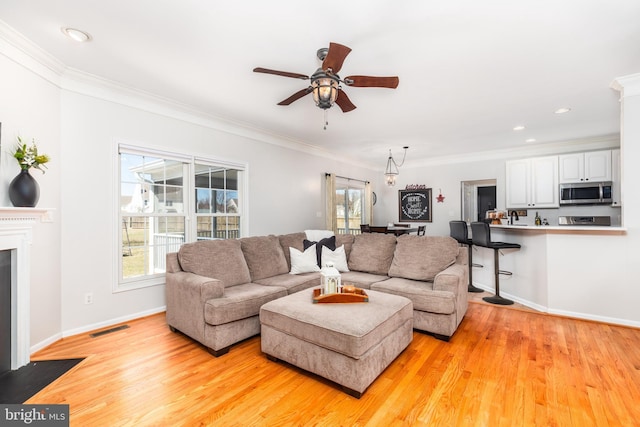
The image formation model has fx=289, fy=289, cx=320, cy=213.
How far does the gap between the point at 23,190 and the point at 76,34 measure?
1.30 metres

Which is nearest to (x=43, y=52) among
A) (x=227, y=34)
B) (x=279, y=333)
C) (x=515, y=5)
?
(x=227, y=34)

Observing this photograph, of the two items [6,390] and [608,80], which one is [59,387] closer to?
[6,390]

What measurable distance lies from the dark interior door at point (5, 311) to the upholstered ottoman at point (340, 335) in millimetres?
1907

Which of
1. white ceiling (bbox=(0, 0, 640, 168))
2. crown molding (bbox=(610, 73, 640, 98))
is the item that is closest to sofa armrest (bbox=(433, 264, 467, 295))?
white ceiling (bbox=(0, 0, 640, 168))

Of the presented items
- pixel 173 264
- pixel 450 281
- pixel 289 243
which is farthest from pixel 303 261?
pixel 450 281

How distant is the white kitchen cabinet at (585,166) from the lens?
16.7 ft

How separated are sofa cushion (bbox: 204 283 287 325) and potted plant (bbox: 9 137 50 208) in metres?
1.65

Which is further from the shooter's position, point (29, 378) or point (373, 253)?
point (373, 253)

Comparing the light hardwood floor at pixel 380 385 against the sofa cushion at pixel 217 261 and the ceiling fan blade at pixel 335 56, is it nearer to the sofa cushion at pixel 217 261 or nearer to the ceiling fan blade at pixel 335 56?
the sofa cushion at pixel 217 261

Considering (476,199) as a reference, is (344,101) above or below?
above

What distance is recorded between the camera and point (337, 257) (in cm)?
394

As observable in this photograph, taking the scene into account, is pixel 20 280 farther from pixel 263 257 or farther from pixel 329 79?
pixel 329 79

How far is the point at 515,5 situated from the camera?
6.39 feet

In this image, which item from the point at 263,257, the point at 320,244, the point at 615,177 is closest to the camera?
the point at 263,257
